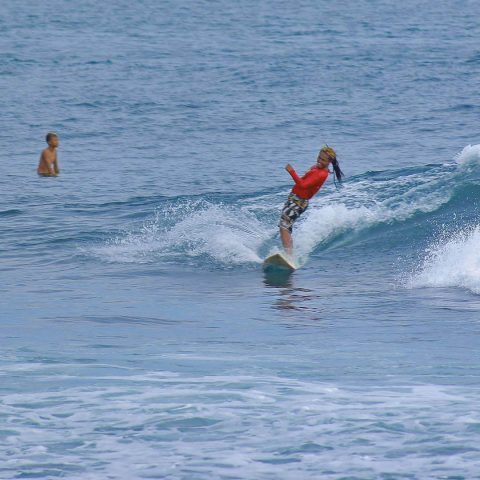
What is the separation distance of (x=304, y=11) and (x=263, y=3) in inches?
134

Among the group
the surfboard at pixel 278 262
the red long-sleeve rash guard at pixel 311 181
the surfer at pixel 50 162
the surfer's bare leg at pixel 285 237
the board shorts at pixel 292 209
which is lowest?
the surfboard at pixel 278 262

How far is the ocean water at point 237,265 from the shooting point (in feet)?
31.3

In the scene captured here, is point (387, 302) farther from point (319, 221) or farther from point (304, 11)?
point (304, 11)

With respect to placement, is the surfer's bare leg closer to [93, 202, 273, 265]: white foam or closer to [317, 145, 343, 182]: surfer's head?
[93, 202, 273, 265]: white foam

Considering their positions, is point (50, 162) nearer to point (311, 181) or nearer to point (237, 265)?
point (237, 265)

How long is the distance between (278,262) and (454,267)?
92.1 inches

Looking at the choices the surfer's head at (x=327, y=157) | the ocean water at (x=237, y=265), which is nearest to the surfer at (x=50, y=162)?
the ocean water at (x=237, y=265)

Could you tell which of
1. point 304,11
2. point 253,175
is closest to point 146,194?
A: point 253,175

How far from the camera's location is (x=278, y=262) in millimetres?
16234

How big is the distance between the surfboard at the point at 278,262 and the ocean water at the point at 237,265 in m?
0.25

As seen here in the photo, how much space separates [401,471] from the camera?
28.8 ft

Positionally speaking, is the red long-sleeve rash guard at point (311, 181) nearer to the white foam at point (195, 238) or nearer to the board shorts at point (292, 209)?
the board shorts at point (292, 209)

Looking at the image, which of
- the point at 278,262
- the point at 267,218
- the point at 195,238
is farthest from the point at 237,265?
the point at 267,218

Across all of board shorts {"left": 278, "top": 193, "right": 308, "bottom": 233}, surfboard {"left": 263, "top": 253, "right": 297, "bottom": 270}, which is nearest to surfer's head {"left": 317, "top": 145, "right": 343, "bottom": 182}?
board shorts {"left": 278, "top": 193, "right": 308, "bottom": 233}
